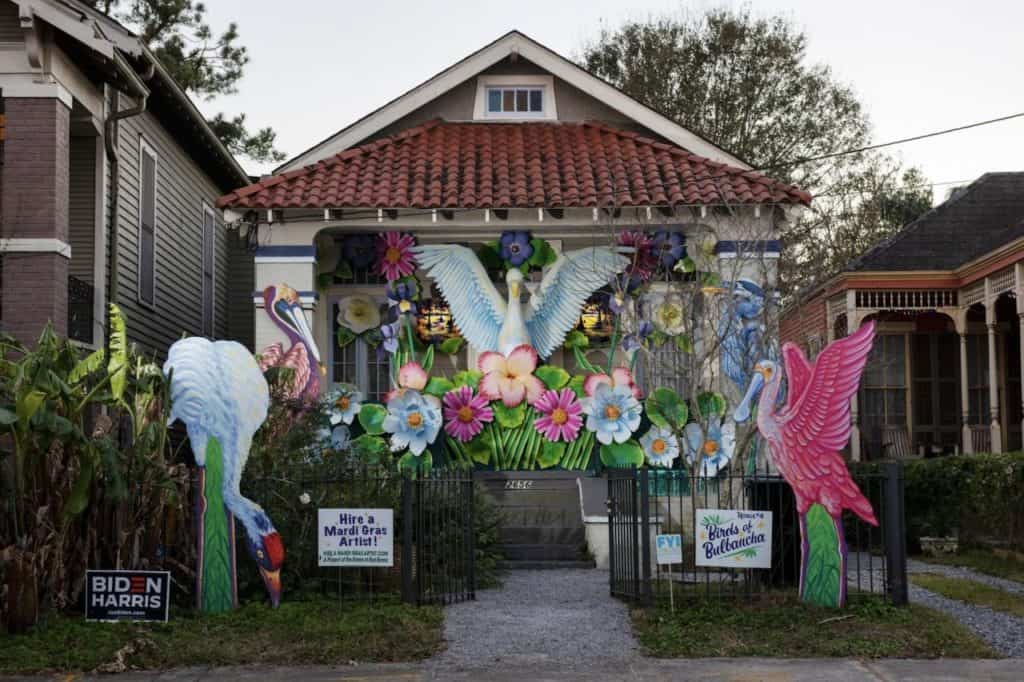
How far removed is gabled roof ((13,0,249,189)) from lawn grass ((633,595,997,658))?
8724 millimetres

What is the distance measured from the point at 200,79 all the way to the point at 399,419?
20754mm

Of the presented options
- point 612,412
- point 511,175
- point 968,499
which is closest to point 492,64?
point 511,175

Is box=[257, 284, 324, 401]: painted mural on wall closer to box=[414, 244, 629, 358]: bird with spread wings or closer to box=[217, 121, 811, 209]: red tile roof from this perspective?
box=[217, 121, 811, 209]: red tile roof

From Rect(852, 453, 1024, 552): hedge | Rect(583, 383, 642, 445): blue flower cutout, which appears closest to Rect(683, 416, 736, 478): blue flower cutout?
Rect(583, 383, 642, 445): blue flower cutout

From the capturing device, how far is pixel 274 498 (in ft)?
40.4

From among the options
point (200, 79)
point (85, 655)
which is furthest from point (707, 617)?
point (200, 79)

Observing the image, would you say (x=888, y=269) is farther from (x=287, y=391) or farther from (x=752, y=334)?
(x=287, y=391)

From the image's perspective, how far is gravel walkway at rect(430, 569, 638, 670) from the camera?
10.0 metres

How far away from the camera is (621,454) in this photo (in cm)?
1683

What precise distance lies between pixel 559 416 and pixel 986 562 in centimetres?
549

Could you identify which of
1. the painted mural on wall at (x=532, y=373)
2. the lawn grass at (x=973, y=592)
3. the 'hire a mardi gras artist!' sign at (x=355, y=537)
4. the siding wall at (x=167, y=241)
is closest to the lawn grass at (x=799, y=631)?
the lawn grass at (x=973, y=592)

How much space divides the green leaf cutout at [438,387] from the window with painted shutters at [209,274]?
7.80m

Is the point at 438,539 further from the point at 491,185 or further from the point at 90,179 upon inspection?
the point at 90,179

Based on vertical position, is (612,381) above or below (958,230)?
below
